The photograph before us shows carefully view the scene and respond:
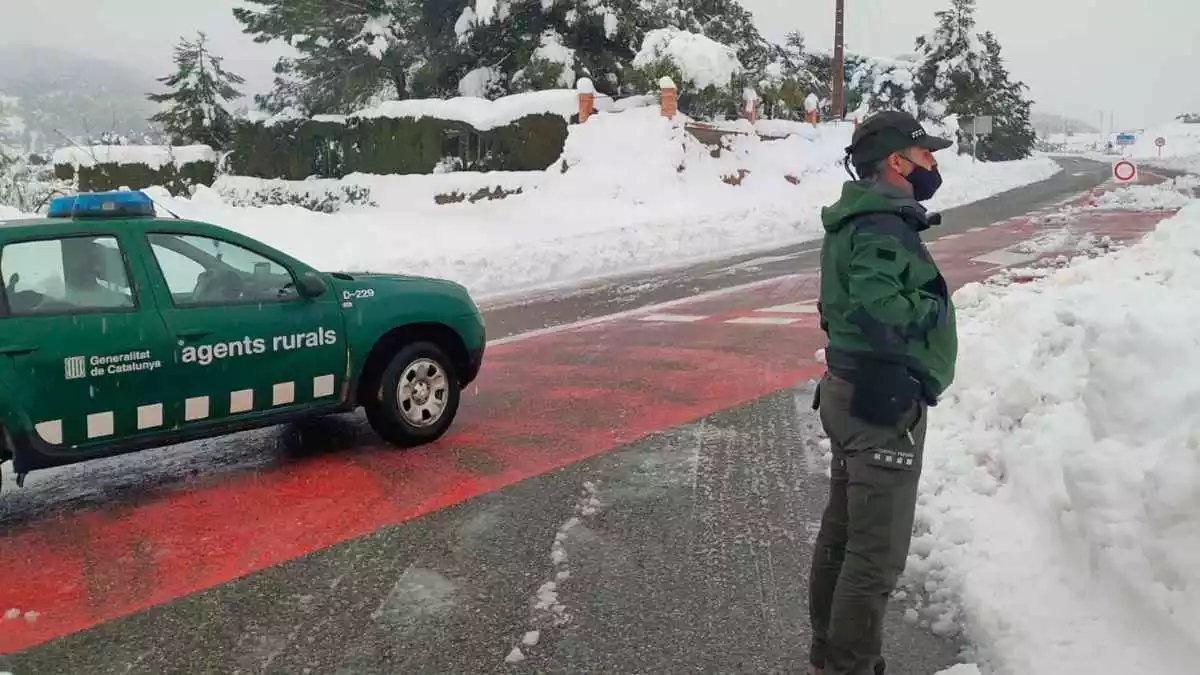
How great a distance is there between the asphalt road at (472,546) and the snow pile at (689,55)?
67.4 feet

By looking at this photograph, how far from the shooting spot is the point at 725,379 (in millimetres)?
7973

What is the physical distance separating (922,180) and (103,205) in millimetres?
4256

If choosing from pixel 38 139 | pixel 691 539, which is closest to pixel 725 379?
pixel 691 539

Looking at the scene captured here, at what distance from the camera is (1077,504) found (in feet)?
12.0

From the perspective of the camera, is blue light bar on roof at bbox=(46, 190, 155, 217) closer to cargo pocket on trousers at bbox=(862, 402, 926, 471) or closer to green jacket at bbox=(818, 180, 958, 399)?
green jacket at bbox=(818, 180, 958, 399)

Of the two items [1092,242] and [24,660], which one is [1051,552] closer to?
[24,660]

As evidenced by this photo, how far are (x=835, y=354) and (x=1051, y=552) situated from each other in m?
1.59

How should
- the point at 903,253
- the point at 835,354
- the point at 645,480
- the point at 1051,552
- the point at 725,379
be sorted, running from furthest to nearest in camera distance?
the point at 725,379 → the point at 645,480 → the point at 1051,552 → the point at 835,354 → the point at 903,253

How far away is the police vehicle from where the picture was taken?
15.4 ft

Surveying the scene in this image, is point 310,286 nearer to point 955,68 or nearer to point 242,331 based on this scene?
point 242,331

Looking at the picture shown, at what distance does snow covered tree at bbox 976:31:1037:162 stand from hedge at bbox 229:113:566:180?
35.9 meters

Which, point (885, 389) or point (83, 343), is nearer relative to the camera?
point (885, 389)

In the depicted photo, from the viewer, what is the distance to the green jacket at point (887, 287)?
2736 mm

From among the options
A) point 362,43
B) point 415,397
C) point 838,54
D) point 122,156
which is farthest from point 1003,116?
point 415,397
